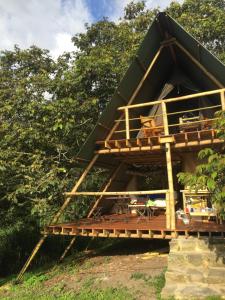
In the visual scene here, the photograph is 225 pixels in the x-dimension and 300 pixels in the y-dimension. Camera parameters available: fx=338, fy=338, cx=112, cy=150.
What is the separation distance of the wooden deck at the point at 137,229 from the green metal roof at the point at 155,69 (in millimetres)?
2236

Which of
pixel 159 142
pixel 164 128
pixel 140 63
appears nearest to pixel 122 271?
pixel 159 142

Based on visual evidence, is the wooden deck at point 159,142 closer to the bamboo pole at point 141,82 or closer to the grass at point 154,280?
the bamboo pole at point 141,82

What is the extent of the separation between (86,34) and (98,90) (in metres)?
6.53

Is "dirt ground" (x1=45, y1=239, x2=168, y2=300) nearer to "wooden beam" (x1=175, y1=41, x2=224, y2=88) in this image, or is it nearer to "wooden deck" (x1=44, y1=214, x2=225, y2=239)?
"wooden deck" (x1=44, y1=214, x2=225, y2=239)

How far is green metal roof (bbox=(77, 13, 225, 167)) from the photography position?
10906 mm

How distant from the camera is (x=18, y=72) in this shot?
20.1 meters

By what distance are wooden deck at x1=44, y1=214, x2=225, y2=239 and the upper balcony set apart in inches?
91.0

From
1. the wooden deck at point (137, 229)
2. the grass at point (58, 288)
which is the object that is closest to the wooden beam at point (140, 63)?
the wooden deck at point (137, 229)

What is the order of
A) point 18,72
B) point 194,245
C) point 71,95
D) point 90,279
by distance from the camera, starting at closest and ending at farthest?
point 194,245, point 90,279, point 71,95, point 18,72

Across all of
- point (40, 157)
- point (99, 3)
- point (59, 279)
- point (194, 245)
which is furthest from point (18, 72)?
point (194, 245)

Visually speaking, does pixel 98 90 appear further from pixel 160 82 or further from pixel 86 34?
pixel 86 34

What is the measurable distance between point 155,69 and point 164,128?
3.66 m


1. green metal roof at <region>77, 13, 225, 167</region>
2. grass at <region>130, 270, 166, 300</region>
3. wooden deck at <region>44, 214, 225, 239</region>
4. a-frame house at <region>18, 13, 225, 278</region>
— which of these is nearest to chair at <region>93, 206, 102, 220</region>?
a-frame house at <region>18, 13, 225, 278</region>

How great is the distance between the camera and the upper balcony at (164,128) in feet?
32.7
